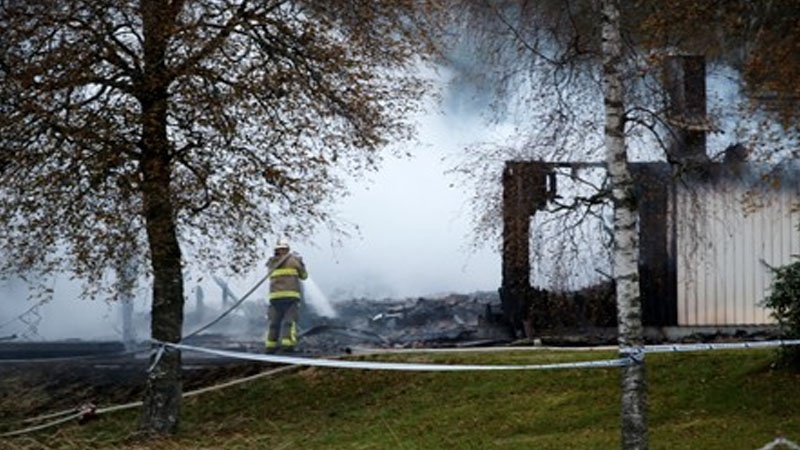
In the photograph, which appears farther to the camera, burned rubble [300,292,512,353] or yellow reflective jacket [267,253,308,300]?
burned rubble [300,292,512,353]

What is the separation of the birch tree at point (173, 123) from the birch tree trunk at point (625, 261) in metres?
7.50

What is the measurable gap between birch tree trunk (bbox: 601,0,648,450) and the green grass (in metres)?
1.54

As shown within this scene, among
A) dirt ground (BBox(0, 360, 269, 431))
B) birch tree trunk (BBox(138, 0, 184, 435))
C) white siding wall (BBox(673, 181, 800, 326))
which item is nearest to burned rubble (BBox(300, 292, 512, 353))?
dirt ground (BBox(0, 360, 269, 431))

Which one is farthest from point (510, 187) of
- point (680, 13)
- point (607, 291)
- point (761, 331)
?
point (680, 13)

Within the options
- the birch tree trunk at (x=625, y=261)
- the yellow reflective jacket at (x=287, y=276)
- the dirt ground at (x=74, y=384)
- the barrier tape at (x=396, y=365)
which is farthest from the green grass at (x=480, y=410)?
the yellow reflective jacket at (x=287, y=276)

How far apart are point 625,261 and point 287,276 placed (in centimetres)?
1336

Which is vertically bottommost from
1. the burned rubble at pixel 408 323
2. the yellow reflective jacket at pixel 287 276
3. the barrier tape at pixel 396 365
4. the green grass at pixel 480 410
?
the green grass at pixel 480 410

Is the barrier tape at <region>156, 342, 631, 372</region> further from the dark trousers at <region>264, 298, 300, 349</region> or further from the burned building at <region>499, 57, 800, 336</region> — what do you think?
the burned building at <region>499, 57, 800, 336</region>

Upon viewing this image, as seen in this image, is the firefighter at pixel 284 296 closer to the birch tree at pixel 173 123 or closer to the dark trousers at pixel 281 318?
the dark trousers at pixel 281 318

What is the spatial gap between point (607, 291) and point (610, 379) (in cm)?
641

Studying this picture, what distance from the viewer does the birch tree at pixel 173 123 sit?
71.3 ft

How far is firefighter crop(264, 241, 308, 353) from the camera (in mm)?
27078

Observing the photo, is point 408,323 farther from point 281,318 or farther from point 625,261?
point 625,261

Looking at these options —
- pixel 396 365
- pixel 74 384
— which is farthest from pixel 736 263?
pixel 396 365
